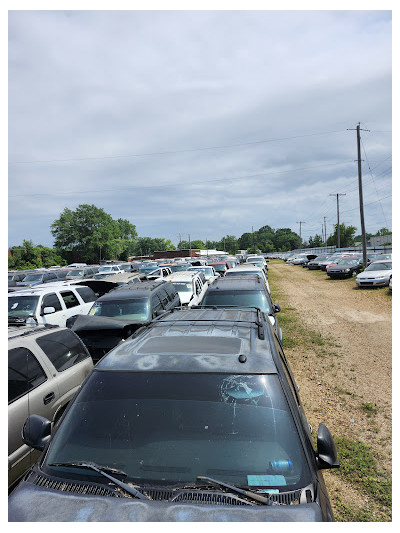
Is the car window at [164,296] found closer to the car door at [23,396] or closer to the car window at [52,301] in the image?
the car window at [52,301]

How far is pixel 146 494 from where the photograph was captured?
1.82 meters

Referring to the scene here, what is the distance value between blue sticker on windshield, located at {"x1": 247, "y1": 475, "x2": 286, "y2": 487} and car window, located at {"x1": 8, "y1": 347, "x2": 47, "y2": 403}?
254 centimetres

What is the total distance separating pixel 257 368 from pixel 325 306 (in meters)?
13.0

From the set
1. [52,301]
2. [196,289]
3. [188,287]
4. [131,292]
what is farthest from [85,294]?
[196,289]

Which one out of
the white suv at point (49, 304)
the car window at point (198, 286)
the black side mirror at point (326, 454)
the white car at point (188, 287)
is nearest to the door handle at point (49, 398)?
the black side mirror at point (326, 454)

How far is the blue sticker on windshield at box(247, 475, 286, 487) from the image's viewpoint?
1.88 metres

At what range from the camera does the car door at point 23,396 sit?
3.13 metres

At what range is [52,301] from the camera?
352 inches

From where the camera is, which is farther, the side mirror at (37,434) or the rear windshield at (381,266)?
the rear windshield at (381,266)

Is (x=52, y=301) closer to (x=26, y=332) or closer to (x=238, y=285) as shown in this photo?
(x=238, y=285)

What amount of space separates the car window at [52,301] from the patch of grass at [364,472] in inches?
291

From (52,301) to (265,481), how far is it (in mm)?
8281

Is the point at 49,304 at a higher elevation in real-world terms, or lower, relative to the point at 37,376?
higher

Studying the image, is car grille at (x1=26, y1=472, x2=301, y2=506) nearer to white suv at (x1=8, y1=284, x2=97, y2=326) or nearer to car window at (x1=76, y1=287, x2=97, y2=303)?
white suv at (x1=8, y1=284, x2=97, y2=326)
